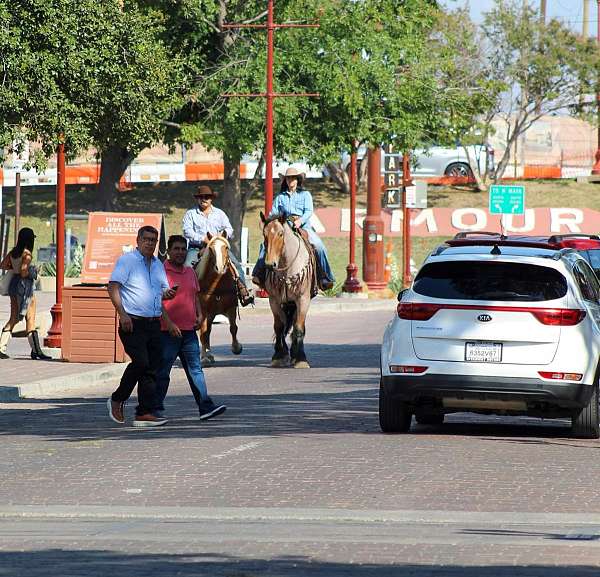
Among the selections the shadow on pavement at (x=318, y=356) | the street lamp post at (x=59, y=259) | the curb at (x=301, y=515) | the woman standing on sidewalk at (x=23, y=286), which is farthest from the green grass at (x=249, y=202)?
the curb at (x=301, y=515)

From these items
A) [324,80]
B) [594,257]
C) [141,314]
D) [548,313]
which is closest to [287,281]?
[141,314]

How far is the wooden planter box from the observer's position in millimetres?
21891

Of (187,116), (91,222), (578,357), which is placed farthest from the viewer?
(187,116)

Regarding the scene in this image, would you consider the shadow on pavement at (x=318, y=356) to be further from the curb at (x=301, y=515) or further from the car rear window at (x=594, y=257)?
the curb at (x=301, y=515)

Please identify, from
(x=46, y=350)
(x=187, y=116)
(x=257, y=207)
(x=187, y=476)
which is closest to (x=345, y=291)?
(x=187, y=116)

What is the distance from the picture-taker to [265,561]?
27.4ft

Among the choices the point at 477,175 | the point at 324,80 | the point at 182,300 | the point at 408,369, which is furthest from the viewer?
the point at 477,175

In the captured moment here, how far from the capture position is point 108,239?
23.5 metres

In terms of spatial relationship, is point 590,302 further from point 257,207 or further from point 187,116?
point 257,207

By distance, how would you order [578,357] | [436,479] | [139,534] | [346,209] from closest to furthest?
[139,534] < [436,479] < [578,357] < [346,209]

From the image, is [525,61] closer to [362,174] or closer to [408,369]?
[362,174]

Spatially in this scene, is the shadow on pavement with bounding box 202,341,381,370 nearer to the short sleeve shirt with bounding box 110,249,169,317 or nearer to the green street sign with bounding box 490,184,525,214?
the short sleeve shirt with bounding box 110,249,169,317

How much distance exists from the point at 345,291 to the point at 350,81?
6.07 metres

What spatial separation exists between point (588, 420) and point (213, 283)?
29.2ft
